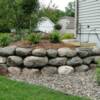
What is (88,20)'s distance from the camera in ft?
41.2

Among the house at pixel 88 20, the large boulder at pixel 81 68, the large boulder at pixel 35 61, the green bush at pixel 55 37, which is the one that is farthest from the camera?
the house at pixel 88 20

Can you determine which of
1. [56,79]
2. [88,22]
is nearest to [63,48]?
[56,79]

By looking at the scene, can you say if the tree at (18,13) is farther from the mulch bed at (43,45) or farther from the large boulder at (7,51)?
the large boulder at (7,51)

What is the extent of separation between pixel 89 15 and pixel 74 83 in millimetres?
5586

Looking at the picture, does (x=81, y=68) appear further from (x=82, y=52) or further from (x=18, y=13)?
(x=18, y=13)

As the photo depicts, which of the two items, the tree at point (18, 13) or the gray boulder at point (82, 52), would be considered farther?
the tree at point (18, 13)

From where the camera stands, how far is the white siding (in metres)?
11.8

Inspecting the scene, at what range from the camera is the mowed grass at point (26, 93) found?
598 cm

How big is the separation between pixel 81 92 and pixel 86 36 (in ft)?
21.1

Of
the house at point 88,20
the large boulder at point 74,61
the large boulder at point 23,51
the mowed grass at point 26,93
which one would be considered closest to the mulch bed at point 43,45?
the large boulder at point 23,51

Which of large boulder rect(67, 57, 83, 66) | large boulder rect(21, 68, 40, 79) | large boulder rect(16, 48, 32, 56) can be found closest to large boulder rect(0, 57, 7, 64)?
large boulder rect(16, 48, 32, 56)

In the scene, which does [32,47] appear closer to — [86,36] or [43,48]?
[43,48]

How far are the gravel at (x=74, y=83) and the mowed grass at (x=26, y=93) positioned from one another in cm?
36

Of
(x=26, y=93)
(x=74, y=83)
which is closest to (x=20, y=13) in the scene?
(x=74, y=83)
